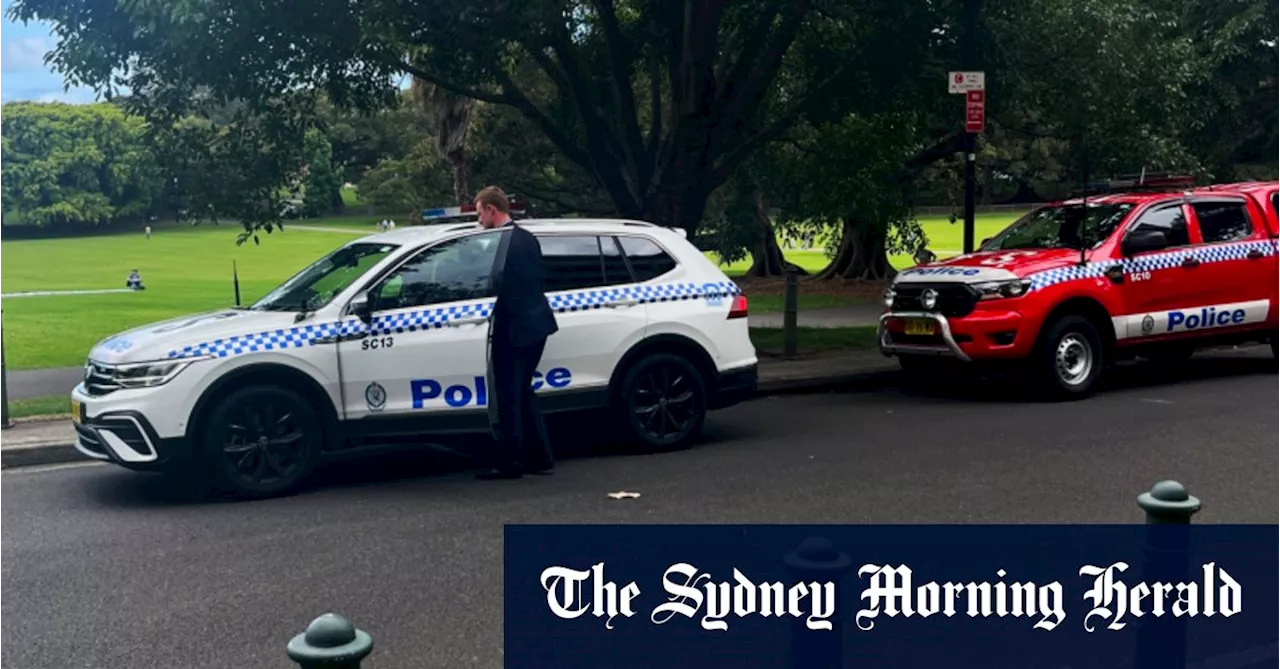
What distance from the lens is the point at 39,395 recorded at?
13.0 m

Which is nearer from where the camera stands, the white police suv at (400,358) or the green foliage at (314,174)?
the white police suv at (400,358)

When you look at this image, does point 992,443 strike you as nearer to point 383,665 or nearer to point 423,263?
point 423,263

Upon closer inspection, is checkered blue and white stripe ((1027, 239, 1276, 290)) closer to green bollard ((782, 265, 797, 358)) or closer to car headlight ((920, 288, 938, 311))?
car headlight ((920, 288, 938, 311))

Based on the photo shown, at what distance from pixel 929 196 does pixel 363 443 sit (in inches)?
984

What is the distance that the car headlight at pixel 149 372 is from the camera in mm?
7930

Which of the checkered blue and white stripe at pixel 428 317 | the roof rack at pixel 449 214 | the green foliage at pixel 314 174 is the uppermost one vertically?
the green foliage at pixel 314 174

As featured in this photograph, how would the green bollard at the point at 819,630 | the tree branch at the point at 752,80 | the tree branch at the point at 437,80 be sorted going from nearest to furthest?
the green bollard at the point at 819,630, the tree branch at the point at 437,80, the tree branch at the point at 752,80

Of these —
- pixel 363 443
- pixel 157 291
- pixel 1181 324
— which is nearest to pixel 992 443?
pixel 1181 324

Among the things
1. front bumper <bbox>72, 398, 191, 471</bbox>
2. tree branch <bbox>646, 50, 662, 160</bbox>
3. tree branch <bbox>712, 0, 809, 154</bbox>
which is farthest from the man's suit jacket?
tree branch <bbox>646, 50, 662, 160</bbox>

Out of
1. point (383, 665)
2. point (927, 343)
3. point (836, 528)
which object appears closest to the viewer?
point (383, 665)

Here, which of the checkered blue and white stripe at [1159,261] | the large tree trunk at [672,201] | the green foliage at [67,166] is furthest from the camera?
the green foliage at [67,166]

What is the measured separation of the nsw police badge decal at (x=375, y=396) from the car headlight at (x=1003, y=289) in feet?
19.7

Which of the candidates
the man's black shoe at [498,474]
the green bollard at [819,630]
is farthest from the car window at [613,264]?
the green bollard at [819,630]

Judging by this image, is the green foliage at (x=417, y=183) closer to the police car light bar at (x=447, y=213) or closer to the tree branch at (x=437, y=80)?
the tree branch at (x=437, y=80)
